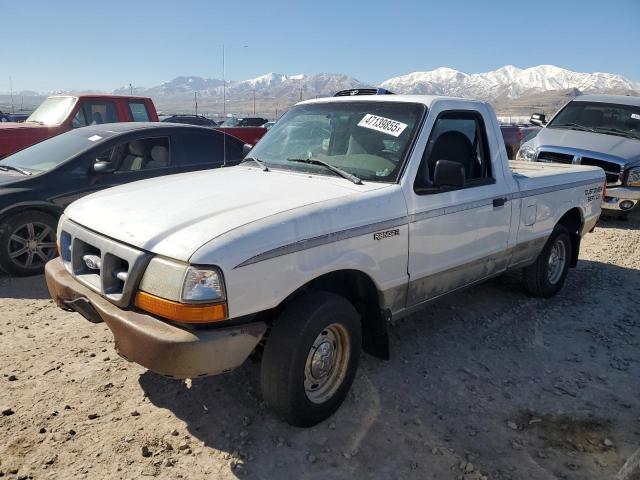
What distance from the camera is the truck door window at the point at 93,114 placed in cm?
884

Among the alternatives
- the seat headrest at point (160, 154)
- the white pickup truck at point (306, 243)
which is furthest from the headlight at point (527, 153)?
the seat headrest at point (160, 154)

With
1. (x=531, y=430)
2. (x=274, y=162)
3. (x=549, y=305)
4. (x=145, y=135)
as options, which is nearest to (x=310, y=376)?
(x=531, y=430)

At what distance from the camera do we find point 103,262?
271 cm

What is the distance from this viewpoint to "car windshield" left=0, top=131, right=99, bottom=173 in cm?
573

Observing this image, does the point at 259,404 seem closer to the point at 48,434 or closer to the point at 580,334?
the point at 48,434

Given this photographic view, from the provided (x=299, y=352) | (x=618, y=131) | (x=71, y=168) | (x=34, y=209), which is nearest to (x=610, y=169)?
(x=618, y=131)

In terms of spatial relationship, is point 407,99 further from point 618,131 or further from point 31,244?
point 618,131

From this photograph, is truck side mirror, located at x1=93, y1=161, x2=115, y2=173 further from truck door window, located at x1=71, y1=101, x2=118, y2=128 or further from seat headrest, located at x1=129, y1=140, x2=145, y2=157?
truck door window, located at x1=71, y1=101, x2=118, y2=128

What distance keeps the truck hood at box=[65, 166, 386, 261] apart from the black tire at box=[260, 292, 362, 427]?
0.56m

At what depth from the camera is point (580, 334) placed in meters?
4.45

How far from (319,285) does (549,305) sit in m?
3.10

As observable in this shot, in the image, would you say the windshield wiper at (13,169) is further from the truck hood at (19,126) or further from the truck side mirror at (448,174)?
the truck side mirror at (448,174)

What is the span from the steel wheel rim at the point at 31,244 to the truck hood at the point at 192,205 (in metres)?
2.51

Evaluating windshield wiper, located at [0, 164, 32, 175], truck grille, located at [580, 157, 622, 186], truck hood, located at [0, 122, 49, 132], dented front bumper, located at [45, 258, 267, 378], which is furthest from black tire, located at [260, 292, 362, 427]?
truck hood, located at [0, 122, 49, 132]
